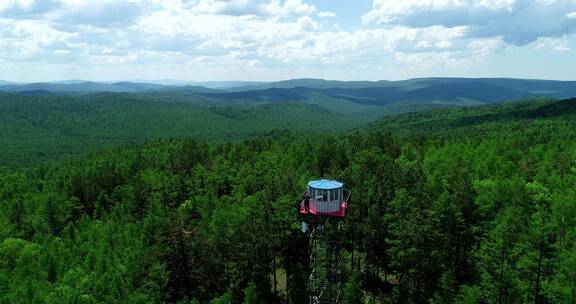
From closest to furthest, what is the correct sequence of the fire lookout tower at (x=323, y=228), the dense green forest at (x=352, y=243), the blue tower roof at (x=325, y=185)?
the blue tower roof at (x=325, y=185)
the fire lookout tower at (x=323, y=228)
the dense green forest at (x=352, y=243)

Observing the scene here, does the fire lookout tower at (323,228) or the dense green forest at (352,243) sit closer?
the fire lookout tower at (323,228)

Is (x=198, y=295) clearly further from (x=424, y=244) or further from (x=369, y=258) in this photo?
(x=424, y=244)

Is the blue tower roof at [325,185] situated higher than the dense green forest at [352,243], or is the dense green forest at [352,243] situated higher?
the blue tower roof at [325,185]

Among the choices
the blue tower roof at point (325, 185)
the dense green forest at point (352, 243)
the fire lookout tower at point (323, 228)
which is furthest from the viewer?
the dense green forest at point (352, 243)

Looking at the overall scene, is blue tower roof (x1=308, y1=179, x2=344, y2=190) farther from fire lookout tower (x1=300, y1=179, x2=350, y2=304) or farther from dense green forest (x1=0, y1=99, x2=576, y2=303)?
dense green forest (x1=0, y1=99, x2=576, y2=303)

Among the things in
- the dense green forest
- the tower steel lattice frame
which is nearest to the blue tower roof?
the tower steel lattice frame

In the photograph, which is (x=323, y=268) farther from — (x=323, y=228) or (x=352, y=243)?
(x=352, y=243)

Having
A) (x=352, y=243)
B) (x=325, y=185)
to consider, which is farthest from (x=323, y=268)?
(x=352, y=243)

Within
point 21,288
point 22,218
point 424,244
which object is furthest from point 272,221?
point 22,218

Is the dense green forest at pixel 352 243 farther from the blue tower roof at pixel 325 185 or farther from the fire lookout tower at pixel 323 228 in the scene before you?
the blue tower roof at pixel 325 185

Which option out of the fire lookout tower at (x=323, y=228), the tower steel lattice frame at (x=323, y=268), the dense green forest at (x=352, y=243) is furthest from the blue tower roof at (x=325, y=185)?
the dense green forest at (x=352, y=243)
